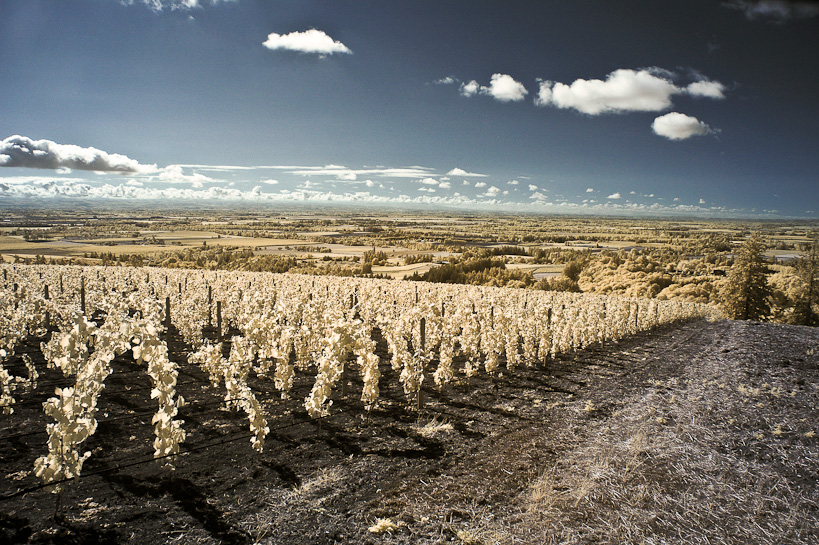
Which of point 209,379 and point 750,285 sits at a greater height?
point 750,285

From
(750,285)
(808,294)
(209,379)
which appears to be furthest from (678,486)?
(808,294)

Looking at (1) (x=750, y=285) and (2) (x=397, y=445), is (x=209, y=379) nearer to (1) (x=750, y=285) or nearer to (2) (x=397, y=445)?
(2) (x=397, y=445)

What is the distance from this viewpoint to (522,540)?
4.43 meters

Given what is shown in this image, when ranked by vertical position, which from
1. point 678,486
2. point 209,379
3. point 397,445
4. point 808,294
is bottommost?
point 808,294

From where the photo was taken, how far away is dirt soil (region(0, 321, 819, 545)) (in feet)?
15.1

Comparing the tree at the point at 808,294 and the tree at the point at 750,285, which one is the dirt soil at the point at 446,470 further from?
the tree at the point at 808,294

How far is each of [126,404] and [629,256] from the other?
155 ft

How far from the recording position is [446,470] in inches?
235

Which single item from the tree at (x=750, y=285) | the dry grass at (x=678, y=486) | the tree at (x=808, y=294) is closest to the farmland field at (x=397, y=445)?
the dry grass at (x=678, y=486)

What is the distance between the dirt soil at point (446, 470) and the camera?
4.59 m

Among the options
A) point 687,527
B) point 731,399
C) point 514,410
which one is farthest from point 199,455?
point 731,399

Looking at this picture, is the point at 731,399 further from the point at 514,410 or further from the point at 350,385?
the point at 350,385

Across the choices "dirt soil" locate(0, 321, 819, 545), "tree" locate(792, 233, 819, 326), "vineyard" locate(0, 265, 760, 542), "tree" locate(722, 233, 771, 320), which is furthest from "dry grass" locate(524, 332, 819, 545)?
"tree" locate(792, 233, 819, 326)

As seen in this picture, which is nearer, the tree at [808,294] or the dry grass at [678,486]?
the dry grass at [678,486]
